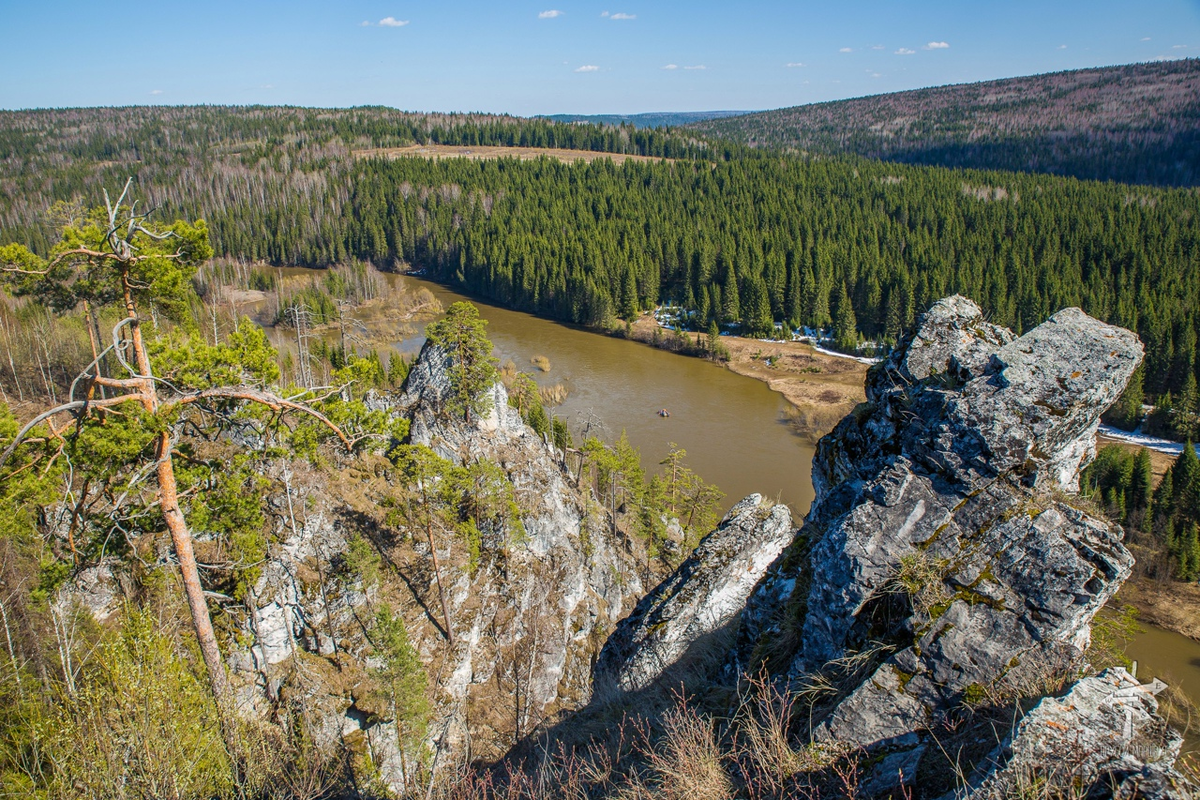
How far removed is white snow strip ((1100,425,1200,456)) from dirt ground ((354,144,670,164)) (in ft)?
361

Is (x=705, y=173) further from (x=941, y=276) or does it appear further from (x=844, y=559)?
(x=844, y=559)

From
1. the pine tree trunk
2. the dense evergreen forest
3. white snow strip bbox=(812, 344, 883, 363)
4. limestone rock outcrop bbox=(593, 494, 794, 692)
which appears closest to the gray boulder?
limestone rock outcrop bbox=(593, 494, 794, 692)

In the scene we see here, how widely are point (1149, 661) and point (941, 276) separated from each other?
52183mm

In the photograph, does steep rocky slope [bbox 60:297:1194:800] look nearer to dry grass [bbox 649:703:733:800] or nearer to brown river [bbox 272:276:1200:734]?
dry grass [bbox 649:703:733:800]

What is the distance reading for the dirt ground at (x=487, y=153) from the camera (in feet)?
465

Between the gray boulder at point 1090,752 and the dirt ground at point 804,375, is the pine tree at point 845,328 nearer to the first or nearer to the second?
the dirt ground at point 804,375

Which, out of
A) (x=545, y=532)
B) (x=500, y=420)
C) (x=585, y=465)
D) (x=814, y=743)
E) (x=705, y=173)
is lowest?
(x=585, y=465)

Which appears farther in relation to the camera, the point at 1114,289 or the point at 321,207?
the point at 321,207

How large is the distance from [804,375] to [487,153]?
115234 mm

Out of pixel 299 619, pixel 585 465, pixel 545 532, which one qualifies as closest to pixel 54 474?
pixel 299 619

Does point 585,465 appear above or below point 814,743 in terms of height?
below

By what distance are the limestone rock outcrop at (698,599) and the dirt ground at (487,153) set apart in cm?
13577

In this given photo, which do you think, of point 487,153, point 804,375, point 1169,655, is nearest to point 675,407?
point 804,375

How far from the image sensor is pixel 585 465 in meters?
33.9
